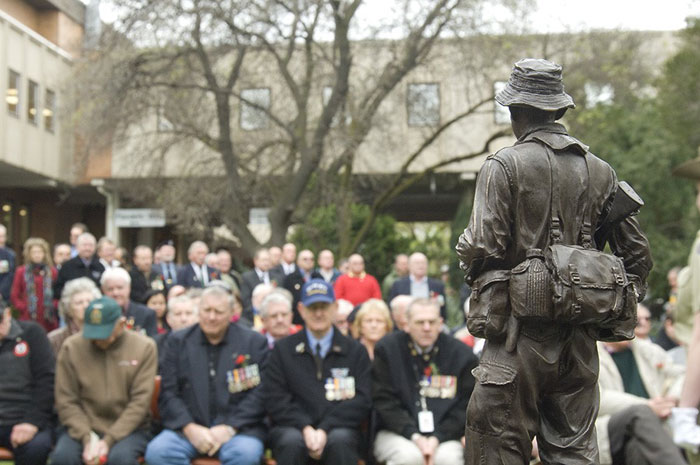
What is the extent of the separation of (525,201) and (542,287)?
14.9 inches

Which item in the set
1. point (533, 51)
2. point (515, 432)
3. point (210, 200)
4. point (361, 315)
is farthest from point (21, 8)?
point (515, 432)

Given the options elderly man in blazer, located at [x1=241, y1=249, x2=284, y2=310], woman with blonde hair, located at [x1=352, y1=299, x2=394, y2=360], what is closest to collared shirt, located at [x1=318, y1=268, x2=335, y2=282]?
elderly man in blazer, located at [x1=241, y1=249, x2=284, y2=310]

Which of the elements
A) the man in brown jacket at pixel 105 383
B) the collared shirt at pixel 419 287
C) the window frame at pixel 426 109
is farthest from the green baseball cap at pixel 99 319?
the window frame at pixel 426 109

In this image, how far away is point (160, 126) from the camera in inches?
738

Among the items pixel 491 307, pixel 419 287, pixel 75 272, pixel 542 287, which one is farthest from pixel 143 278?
pixel 542 287

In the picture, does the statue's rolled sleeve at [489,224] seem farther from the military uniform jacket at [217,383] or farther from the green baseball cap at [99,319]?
the green baseball cap at [99,319]

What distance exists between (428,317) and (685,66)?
418 inches

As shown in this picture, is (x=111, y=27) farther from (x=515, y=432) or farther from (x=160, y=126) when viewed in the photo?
(x=515, y=432)

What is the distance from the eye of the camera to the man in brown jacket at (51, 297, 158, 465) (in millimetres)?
7188

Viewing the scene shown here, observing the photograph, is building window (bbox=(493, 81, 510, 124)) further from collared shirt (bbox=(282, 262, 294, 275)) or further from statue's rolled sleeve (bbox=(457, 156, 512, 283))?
statue's rolled sleeve (bbox=(457, 156, 512, 283))

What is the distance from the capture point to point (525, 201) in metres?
3.86

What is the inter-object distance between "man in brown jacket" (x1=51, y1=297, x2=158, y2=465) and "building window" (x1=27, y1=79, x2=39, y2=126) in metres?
18.1

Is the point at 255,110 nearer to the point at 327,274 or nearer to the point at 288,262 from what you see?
the point at 327,274

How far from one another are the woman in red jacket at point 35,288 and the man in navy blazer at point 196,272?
67.3 inches
